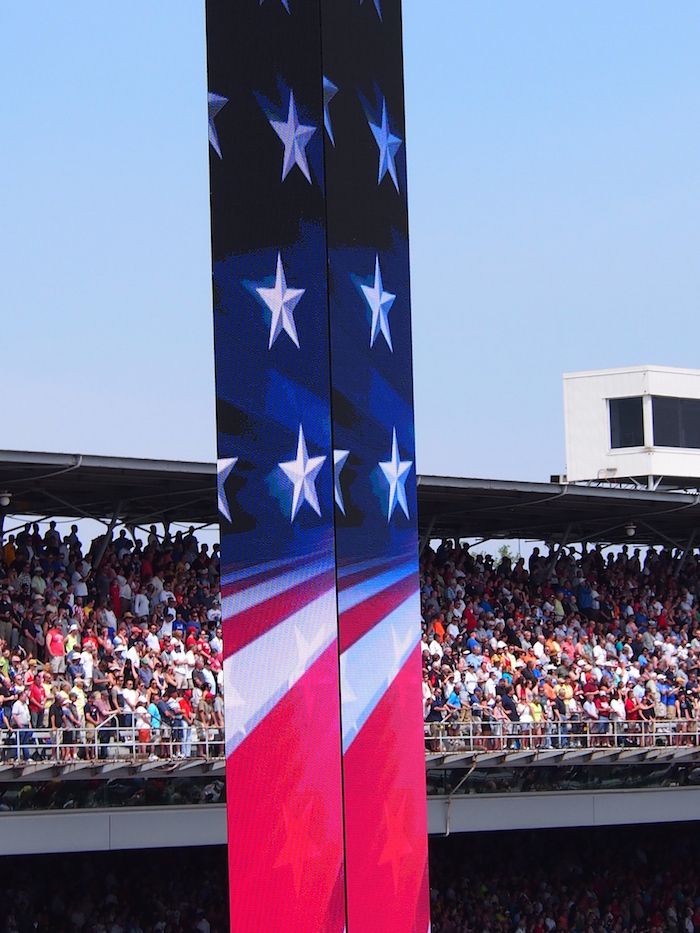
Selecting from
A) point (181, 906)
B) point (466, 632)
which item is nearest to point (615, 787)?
point (466, 632)

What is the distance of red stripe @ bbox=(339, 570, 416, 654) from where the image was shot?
13.6m

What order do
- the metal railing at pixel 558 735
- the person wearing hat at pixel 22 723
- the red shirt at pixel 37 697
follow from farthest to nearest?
1. the metal railing at pixel 558 735
2. the red shirt at pixel 37 697
3. the person wearing hat at pixel 22 723

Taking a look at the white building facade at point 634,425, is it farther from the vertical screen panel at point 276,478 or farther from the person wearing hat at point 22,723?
the vertical screen panel at point 276,478

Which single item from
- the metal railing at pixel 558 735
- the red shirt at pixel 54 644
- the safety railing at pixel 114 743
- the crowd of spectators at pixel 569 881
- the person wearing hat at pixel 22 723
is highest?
the red shirt at pixel 54 644

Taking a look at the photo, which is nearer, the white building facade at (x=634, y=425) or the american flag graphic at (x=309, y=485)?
the american flag graphic at (x=309, y=485)

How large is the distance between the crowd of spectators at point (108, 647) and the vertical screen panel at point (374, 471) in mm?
4850

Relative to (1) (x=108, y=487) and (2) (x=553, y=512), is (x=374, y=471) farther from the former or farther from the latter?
(2) (x=553, y=512)

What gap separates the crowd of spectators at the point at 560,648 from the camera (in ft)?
69.3

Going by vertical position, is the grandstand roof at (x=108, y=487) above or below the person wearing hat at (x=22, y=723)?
above

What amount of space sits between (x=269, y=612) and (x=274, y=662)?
395mm

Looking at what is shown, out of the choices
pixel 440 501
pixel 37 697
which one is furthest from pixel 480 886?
pixel 37 697

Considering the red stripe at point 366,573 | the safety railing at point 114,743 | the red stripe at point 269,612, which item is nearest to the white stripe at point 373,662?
the red stripe at point 366,573

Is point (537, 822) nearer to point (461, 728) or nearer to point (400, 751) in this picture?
point (461, 728)

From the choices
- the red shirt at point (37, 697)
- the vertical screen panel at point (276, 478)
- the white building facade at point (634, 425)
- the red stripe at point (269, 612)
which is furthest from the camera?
the white building facade at point (634, 425)
